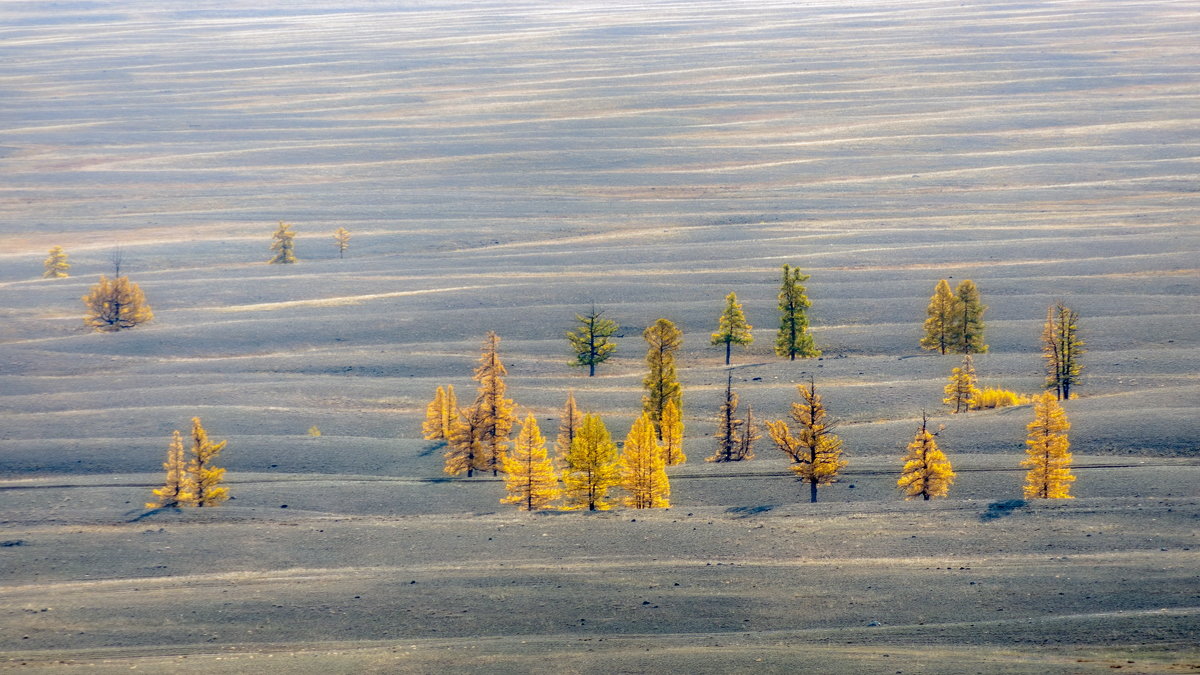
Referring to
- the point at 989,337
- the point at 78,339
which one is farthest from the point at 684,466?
the point at 78,339

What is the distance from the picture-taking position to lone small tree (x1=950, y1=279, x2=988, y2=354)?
7469 cm

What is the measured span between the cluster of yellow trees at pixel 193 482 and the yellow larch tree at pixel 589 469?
596 inches

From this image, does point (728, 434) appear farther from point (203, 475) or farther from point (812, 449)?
point (203, 475)

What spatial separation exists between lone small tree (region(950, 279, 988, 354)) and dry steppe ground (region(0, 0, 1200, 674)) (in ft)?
6.23

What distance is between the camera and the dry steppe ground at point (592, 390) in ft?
138

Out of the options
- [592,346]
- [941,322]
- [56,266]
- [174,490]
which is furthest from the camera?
[56,266]

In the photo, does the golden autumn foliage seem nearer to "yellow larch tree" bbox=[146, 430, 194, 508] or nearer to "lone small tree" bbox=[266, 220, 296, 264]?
"yellow larch tree" bbox=[146, 430, 194, 508]

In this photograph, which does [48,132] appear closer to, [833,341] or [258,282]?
[258,282]

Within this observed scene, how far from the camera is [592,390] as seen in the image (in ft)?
232

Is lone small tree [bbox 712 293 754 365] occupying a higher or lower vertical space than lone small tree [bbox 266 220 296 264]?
lower

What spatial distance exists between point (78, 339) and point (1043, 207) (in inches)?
3347

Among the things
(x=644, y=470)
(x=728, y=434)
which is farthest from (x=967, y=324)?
(x=644, y=470)

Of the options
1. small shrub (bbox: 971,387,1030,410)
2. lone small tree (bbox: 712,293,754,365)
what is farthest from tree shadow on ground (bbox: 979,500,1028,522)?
lone small tree (bbox: 712,293,754,365)

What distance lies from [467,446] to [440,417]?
4.76 meters
